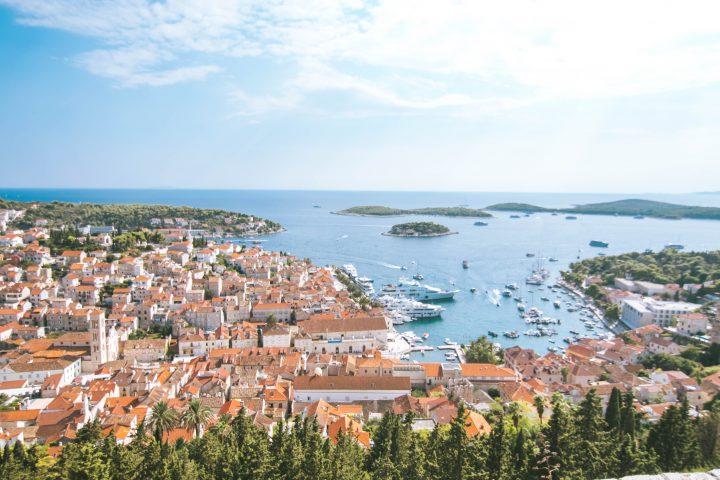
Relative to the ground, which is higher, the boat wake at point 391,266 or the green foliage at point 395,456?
the green foliage at point 395,456

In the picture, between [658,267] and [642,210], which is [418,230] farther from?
[642,210]

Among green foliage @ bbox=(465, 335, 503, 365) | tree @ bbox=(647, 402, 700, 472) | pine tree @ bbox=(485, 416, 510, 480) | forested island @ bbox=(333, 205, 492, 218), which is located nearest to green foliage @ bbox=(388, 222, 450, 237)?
forested island @ bbox=(333, 205, 492, 218)

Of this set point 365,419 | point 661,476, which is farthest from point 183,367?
point 661,476

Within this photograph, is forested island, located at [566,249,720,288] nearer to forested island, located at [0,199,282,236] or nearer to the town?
the town

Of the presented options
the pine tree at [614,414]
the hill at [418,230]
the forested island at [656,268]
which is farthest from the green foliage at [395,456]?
the hill at [418,230]

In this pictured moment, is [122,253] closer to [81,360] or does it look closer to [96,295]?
[96,295]

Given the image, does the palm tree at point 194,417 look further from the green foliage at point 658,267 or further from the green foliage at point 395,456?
the green foliage at point 658,267

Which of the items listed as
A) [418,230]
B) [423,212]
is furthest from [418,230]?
[423,212]

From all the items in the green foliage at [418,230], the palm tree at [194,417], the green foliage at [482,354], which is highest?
the green foliage at [418,230]
